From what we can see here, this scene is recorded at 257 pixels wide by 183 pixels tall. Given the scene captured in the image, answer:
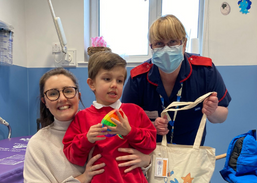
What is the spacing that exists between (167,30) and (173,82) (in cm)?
34

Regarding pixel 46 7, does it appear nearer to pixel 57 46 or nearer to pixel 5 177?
pixel 57 46

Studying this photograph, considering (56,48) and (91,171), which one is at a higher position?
(56,48)

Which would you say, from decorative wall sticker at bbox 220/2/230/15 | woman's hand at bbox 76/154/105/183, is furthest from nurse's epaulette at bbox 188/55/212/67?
decorative wall sticker at bbox 220/2/230/15

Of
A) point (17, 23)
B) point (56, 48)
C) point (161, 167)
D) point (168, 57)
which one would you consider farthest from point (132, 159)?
point (17, 23)

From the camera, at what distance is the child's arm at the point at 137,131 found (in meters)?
0.78

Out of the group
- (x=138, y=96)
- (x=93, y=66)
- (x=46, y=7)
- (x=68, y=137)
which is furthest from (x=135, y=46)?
(x=68, y=137)

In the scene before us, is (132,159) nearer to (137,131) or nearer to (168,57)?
(137,131)

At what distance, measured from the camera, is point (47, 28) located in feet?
7.84

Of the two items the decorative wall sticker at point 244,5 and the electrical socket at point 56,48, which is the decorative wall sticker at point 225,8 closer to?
the decorative wall sticker at point 244,5

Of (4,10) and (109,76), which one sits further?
(4,10)

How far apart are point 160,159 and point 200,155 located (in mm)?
216

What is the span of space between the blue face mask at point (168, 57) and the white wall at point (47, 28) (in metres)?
1.39

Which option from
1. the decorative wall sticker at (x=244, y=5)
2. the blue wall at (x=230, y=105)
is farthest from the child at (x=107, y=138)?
the decorative wall sticker at (x=244, y=5)

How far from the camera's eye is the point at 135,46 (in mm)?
2533
